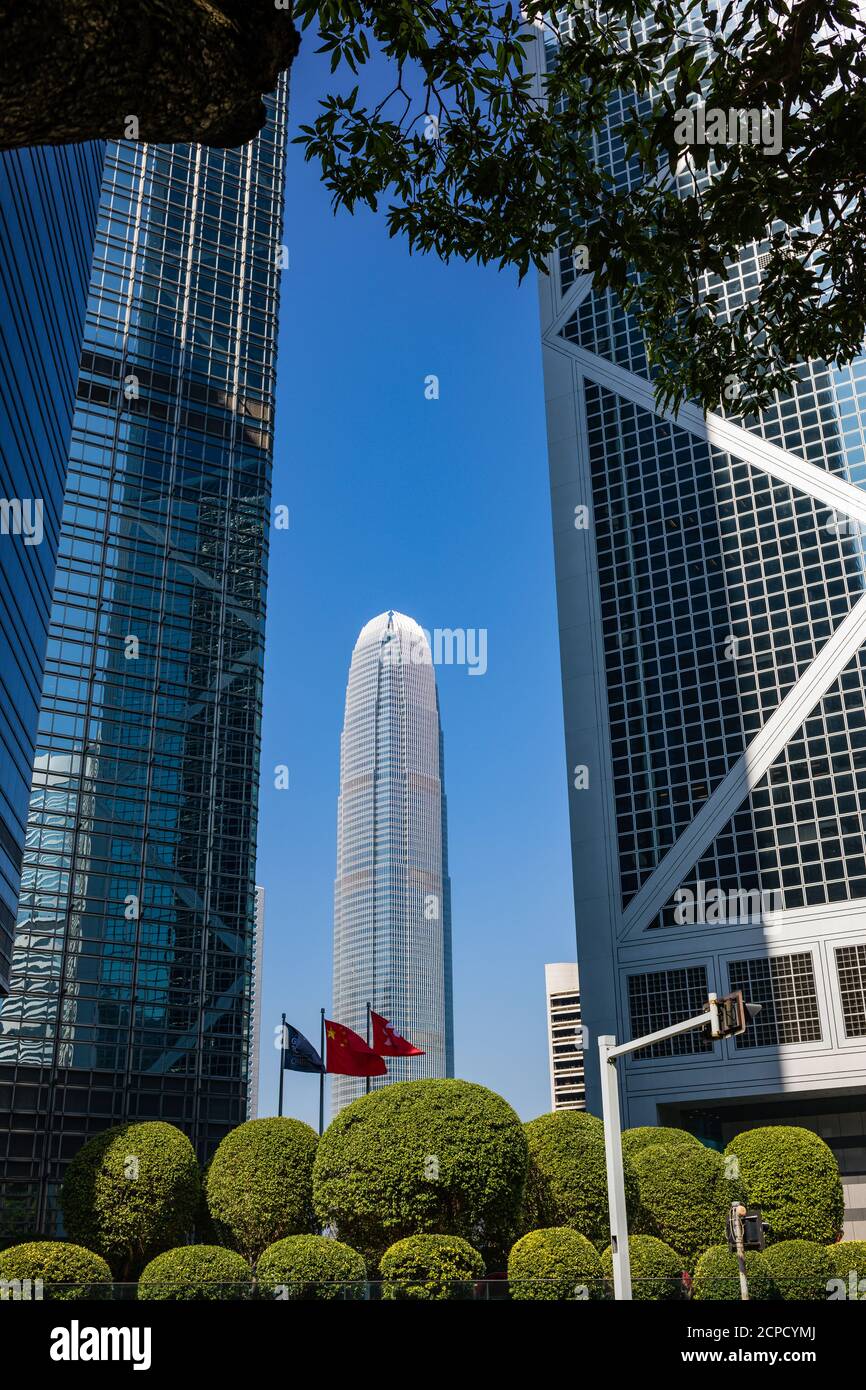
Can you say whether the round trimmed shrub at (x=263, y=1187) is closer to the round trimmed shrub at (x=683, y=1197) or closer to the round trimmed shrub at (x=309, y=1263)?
the round trimmed shrub at (x=309, y=1263)

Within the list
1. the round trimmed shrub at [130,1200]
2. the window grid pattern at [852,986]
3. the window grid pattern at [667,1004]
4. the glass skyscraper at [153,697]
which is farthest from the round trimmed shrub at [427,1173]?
the glass skyscraper at [153,697]

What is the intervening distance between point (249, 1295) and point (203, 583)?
225 feet

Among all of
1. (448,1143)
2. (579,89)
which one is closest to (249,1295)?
(448,1143)

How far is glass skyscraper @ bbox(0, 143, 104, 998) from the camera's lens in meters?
43.8

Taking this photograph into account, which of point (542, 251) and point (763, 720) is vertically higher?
point (763, 720)

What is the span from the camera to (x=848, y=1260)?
3353cm

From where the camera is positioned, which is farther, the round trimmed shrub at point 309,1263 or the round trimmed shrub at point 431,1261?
the round trimmed shrub at point 431,1261

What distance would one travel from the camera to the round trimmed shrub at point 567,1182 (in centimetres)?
3528

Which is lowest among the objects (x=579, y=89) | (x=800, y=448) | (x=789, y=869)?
(x=579, y=89)

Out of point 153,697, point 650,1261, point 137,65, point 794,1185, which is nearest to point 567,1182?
point 650,1261

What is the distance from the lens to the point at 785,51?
925 cm

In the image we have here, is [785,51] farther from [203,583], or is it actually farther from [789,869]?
[203,583]

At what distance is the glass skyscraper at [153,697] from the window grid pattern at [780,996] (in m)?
34.6

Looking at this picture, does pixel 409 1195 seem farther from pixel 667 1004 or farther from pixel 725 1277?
pixel 667 1004
